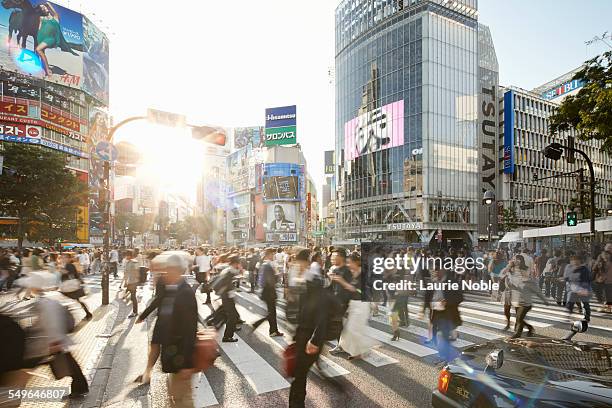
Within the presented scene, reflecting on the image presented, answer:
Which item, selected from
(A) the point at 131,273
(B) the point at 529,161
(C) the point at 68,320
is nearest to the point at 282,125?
(B) the point at 529,161

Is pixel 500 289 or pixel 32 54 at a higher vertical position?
pixel 32 54

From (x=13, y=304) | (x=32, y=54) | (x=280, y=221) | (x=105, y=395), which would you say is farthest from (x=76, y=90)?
(x=105, y=395)

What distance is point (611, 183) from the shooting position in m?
79.6

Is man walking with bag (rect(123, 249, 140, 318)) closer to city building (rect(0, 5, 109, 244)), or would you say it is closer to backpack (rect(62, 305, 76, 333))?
backpack (rect(62, 305, 76, 333))

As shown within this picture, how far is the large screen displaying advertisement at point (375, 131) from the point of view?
5728cm

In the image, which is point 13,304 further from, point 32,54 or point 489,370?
point 32,54

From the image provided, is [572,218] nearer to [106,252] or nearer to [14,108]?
[106,252]

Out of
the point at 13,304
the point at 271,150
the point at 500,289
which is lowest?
the point at 13,304

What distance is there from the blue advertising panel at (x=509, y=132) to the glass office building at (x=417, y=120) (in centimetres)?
364

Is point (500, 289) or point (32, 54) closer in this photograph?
point (500, 289)

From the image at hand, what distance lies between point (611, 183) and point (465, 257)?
9278 cm

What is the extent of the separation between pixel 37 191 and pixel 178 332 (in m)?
32.4

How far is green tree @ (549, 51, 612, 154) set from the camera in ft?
37.0

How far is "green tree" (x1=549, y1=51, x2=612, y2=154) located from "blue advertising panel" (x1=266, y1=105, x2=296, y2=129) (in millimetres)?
67200
